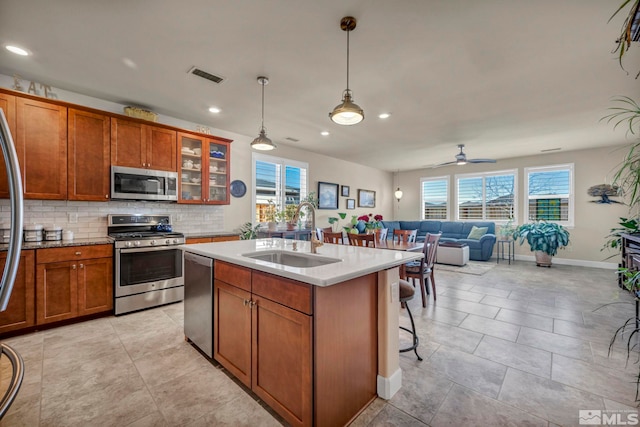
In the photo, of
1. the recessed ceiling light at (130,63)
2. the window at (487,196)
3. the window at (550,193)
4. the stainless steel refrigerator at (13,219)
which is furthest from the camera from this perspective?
the window at (487,196)

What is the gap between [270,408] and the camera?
1.78 m

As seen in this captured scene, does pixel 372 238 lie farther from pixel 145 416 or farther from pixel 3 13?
pixel 3 13

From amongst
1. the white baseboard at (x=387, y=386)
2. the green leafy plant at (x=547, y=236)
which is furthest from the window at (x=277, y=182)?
the green leafy plant at (x=547, y=236)

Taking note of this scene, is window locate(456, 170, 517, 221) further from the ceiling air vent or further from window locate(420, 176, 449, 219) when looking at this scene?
the ceiling air vent

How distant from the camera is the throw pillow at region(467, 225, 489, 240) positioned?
705cm

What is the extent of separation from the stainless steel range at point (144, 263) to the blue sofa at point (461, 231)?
5.55 metres

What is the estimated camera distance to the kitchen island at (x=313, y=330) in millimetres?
1460

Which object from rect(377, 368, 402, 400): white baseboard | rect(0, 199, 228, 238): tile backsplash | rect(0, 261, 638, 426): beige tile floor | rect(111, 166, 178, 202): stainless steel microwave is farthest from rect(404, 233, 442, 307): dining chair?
rect(111, 166, 178, 202): stainless steel microwave

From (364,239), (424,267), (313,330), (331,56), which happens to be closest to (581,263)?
(424,267)

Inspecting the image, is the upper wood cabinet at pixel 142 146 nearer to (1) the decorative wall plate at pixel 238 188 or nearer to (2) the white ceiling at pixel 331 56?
(2) the white ceiling at pixel 331 56

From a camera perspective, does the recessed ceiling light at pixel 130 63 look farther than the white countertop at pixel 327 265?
Yes

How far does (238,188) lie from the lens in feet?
16.4

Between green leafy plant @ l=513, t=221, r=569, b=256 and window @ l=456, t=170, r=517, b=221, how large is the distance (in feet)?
3.17

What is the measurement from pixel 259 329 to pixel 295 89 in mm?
2649
